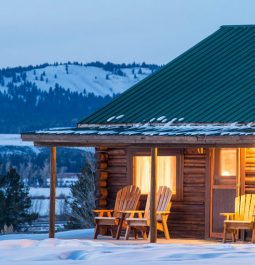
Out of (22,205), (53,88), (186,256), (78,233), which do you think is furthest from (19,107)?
(186,256)

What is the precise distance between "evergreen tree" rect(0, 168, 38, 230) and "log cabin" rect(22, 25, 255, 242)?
75.7 feet

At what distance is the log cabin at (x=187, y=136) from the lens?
22.8m

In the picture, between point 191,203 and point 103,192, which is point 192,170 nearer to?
point 191,203

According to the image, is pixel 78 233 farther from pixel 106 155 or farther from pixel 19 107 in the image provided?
pixel 19 107

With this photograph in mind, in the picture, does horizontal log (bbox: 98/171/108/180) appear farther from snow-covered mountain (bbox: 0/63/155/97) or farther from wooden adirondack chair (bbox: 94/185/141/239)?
snow-covered mountain (bbox: 0/63/155/97)

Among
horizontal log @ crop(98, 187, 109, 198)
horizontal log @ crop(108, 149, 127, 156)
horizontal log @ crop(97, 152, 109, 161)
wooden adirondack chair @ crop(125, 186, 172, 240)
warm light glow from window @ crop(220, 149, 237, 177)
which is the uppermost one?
horizontal log @ crop(108, 149, 127, 156)

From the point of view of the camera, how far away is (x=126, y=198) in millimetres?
24594

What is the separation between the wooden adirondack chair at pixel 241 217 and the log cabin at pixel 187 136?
59cm

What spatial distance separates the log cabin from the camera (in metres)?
22.8

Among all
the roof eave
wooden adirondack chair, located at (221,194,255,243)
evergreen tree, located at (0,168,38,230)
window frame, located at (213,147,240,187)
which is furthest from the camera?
evergreen tree, located at (0,168,38,230)

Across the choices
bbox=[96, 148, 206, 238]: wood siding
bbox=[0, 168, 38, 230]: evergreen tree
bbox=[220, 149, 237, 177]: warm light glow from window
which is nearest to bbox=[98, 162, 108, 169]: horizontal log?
bbox=[96, 148, 206, 238]: wood siding

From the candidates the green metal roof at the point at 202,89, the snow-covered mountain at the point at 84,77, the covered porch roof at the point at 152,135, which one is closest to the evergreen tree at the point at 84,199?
the green metal roof at the point at 202,89

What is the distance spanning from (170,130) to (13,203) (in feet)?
88.8

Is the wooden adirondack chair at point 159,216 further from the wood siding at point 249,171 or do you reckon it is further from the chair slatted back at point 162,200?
the wood siding at point 249,171
